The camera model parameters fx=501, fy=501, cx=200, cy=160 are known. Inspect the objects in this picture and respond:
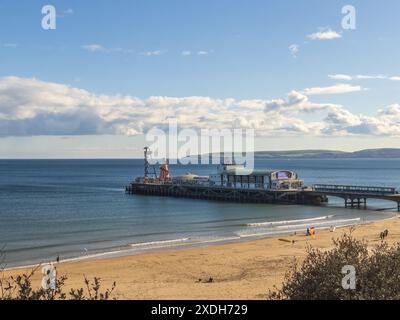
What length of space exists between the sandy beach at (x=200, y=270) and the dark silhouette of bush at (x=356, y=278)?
9.03 m

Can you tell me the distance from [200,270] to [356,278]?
1863 centimetres

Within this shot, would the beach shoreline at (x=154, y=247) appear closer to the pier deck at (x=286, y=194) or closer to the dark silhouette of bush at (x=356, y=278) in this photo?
the pier deck at (x=286, y=194)

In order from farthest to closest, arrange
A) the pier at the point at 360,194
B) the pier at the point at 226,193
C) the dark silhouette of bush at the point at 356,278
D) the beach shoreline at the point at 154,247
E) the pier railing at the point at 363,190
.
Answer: the pier at the point at 226,193
the pier railing at the point at 363,190
the pier at the point at 360,194
the beach shoreline at the point at 154,247
the dark silhouette of bush at the point at 356,278

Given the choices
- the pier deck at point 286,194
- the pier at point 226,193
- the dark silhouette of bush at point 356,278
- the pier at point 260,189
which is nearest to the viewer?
the dark silhouette of bush at point 356,278

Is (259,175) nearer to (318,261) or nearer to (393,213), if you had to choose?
→ (393,213)

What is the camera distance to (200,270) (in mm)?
28250

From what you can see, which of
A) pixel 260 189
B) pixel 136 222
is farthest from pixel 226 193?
pixel 136 222

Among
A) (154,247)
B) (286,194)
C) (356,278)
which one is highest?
(356,278)

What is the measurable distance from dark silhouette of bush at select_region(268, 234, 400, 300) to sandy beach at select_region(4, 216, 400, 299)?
9028mm

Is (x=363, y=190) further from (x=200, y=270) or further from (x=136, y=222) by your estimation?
(x=200, y=270)

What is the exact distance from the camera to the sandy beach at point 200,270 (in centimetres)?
2225

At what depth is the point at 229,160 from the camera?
81312 millimetres

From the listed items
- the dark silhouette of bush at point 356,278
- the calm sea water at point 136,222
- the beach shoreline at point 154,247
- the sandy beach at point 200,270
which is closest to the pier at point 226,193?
the calm sea water at point 136,222
